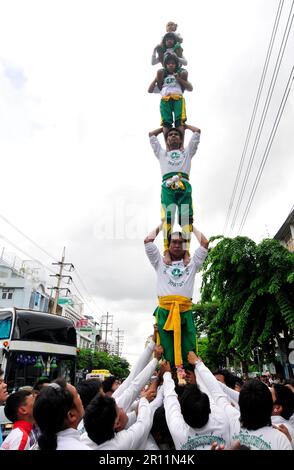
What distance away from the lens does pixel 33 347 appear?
796 cm

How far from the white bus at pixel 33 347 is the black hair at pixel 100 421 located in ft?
20.8

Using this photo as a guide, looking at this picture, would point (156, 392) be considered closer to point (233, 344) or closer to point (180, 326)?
point (180, 326)

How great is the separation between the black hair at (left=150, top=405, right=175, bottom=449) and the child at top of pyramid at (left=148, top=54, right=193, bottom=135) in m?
4.33

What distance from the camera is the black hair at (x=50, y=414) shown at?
5.78 feet

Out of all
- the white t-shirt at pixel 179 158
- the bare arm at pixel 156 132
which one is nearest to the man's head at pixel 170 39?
the bare arm at pixel 156 132

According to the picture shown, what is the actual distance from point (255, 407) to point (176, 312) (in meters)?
2.16

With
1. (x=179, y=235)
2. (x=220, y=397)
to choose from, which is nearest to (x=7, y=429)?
(x=179, y=235)

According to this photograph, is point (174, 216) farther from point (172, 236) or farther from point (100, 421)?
point (100, 421)

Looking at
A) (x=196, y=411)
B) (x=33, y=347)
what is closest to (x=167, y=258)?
(x=196, y=411)

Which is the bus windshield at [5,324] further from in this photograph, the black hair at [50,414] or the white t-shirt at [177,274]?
the black hair at [50,414]
